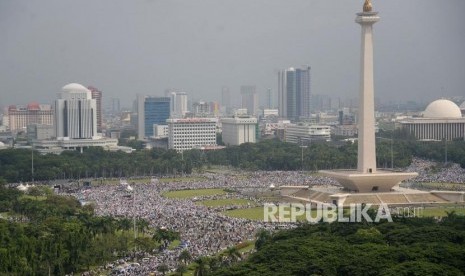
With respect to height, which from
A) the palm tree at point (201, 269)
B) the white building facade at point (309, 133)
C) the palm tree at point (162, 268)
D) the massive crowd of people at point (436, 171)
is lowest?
the palm tree at point (162, 268)

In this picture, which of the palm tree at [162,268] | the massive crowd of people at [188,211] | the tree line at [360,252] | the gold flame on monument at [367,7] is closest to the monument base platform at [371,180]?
the massive crowd of people at [188,211]

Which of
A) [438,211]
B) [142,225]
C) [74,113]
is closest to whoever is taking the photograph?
[142,225]

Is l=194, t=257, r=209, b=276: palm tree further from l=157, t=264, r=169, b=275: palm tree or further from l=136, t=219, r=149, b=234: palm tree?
l=136, t=219, r=149, b=234: palm tree

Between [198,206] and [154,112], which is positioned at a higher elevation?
[154,112]

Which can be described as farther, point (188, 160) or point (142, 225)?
point (188, 160)

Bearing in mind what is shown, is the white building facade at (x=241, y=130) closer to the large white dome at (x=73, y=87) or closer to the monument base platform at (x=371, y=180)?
the large white dome at (x=73, y=87)

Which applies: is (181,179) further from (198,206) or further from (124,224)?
(124,224)

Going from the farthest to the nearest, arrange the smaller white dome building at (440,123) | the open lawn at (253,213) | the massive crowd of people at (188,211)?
the smaller white dome building at (440,123), the open lawn at (253,213), the massive crowd of people at (188,211)

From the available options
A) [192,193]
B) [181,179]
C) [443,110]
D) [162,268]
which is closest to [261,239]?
[162,268]
